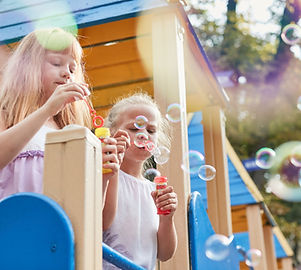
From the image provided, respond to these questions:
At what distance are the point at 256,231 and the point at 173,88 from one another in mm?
4712

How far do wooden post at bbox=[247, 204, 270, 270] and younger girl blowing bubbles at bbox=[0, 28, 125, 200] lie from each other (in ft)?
15.8

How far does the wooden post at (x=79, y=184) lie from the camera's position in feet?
4.66

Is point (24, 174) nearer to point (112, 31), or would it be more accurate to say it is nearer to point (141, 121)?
point (141, 121)

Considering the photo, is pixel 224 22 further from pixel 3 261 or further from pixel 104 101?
pixel 3 261

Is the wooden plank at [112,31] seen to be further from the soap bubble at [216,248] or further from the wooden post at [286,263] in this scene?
the wooden post at [286,263]

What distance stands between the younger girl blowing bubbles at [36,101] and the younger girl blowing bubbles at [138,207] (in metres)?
0.28

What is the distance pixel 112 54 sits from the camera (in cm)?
407

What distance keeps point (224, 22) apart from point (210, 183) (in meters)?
11.3

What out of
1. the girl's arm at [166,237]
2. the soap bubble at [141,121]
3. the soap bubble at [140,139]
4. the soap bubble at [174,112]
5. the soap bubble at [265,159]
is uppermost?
the soap bubble at [265,159]

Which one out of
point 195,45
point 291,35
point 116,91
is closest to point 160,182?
point 195,45

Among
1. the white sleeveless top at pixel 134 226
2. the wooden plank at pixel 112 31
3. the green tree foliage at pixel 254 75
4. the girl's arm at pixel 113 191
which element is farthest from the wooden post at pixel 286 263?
the girl's arm at pixel 113 191

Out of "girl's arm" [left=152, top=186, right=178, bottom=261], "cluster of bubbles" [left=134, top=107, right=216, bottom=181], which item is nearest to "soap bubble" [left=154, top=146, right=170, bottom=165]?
"cluster of bubbles" [left=134, top=107, right=216, bottom=181]

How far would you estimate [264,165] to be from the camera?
13.8 ft

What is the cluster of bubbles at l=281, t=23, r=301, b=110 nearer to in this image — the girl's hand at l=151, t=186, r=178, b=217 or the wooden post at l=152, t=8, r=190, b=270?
the wooden post at l=152, t=8, r=190, b=270
